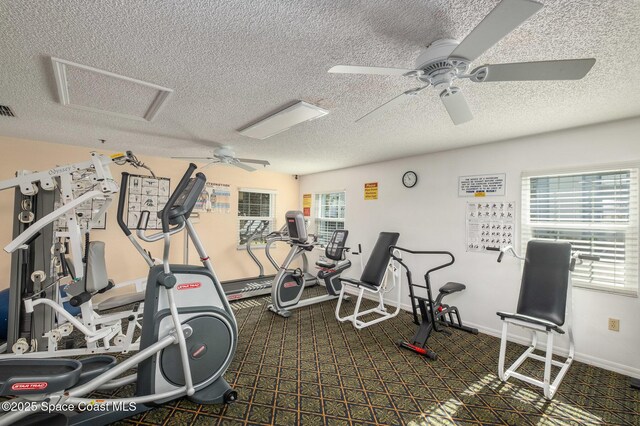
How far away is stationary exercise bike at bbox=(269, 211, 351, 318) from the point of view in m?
3.90

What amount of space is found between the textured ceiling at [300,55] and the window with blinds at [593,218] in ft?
1.90

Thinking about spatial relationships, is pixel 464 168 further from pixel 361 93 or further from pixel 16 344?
pixel 16 344

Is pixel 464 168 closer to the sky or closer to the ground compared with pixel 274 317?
closer to the sky

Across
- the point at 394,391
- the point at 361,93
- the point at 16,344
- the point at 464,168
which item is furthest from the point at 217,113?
the point at 464,168

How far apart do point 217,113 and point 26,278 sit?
82.5 inches

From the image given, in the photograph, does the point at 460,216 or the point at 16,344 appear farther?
the point at 460,216

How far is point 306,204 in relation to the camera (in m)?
6.18

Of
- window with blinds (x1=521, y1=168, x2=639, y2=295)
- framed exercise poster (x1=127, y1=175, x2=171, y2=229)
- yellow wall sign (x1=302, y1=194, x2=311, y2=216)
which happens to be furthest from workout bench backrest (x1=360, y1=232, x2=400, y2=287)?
framed exercise poster (x1=127, y1=175, x2=171, y2=229)

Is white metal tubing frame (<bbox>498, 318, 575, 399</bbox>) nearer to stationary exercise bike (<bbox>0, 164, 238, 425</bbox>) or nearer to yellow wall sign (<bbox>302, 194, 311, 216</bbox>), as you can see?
stationary exercise bike (<bbox>0, 164, 238, 425</bbox>)

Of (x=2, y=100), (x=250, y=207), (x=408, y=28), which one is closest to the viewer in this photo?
(x=408, y=28)

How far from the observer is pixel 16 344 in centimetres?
221

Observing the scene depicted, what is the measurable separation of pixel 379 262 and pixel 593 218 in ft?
7.34

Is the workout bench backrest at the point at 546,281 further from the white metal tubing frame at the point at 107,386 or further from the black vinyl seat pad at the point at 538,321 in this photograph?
the white metal tubing frame at the point at 107,386

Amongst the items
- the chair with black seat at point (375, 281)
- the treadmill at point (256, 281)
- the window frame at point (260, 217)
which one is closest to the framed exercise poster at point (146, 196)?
the window frame at point (260, 217)
